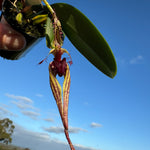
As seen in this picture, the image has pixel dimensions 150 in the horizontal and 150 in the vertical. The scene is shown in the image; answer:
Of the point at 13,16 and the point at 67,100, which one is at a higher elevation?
the point at 13,16

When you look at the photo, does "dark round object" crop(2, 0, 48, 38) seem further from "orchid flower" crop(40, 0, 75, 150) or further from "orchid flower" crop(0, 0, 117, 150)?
"orchid flower" crop(40, 0, 75, 150)

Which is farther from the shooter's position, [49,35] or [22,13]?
[22,13]

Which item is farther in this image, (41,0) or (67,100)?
(41,0)

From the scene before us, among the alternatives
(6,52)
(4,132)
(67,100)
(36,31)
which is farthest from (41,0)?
(4,132)

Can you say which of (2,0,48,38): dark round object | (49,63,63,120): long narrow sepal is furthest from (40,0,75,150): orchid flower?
(2,0,48,38): dark round object

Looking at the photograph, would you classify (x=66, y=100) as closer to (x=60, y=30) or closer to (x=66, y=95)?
(x=66, y=95)

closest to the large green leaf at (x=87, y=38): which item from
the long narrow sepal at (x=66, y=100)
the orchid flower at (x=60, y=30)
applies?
the orchid flower at (x=60, y=30)

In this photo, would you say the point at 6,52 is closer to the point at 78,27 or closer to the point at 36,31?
the point at 36,31

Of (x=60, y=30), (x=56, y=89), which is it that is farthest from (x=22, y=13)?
(x=56, y=89)
